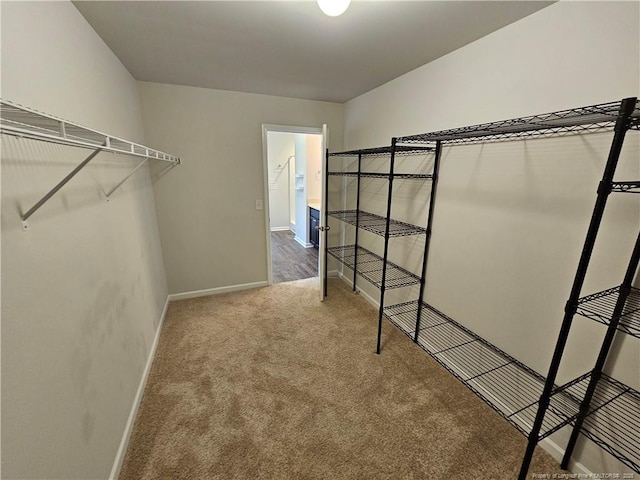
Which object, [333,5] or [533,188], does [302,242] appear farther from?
[333,5]

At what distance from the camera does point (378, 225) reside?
286 centimetres

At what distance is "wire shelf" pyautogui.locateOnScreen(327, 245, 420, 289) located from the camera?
100 inches

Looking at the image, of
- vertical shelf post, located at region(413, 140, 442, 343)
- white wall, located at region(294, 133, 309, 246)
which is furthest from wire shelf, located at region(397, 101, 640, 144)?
white wall, located at region(294, 133, 309, 246)

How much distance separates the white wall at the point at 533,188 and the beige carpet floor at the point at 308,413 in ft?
1.70

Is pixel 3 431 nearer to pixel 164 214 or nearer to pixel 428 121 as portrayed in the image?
pixel 164 214

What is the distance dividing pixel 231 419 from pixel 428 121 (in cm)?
263

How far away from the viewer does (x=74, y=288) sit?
1191 mm

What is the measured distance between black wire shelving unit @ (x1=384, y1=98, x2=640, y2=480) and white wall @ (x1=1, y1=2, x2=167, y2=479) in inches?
74.7

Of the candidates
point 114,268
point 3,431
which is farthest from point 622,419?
point 114,268

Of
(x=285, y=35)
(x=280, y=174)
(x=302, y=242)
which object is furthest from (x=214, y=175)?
(x=280, y=174)

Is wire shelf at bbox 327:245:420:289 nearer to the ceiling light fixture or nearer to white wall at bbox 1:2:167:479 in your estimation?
the ceiling light fixture

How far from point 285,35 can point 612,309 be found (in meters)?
2.30

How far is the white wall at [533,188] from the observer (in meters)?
1.21

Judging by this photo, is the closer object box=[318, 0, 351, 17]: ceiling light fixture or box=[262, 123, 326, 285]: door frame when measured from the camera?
box=[318, 0, 351, 17]: ceiling light fixture
